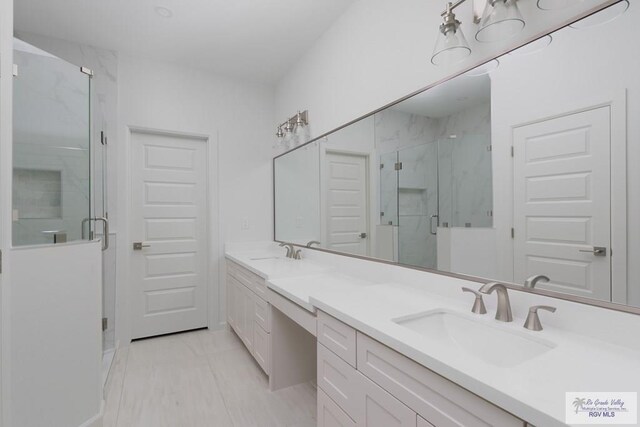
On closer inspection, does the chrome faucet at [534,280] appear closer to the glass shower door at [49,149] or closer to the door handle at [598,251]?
the door handle at [598,251]

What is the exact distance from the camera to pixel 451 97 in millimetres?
1435

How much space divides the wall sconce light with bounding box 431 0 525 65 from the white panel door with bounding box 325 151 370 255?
84cm

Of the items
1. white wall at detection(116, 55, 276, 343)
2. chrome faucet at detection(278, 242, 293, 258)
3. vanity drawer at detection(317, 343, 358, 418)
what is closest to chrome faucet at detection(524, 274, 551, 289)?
vanity drawer at detection(317, 343, 358, 418)

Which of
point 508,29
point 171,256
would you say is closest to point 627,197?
point 508,29

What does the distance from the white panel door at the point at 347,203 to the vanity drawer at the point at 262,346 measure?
0.81 metres

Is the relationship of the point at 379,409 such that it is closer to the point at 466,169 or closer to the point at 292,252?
the point at 466,169

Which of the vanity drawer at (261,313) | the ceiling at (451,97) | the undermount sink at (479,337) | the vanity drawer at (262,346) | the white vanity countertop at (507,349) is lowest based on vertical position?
the vanity drawer at (262,346)

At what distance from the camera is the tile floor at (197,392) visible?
181 centimetres

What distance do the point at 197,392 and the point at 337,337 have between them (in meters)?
1.45

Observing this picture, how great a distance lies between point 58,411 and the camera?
148cm

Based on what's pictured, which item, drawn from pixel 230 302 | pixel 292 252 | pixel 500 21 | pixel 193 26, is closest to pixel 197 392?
pixel 230 302

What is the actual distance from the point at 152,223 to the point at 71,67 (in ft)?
5.25

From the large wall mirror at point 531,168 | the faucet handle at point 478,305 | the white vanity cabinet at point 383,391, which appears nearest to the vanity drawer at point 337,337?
the white vanity cabinet at point 383,391

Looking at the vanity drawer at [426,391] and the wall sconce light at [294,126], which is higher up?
the wall sconce light at [294,126]
